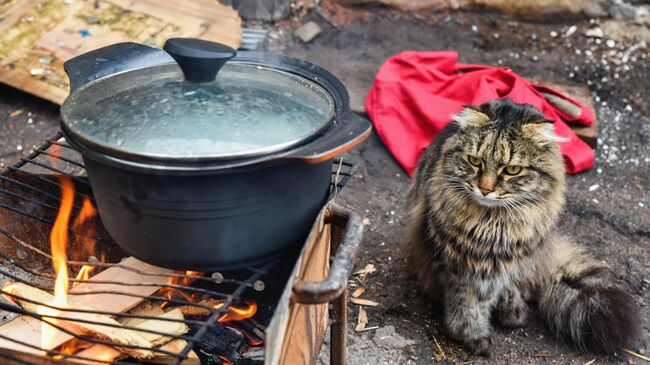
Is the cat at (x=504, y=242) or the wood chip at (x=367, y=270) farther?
the wood chip at (x=367, y=270)

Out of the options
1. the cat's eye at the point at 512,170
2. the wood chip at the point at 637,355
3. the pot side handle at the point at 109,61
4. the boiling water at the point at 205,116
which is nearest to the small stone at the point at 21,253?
the pot side handle at the point at 109,61

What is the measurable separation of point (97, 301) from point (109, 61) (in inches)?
31.2

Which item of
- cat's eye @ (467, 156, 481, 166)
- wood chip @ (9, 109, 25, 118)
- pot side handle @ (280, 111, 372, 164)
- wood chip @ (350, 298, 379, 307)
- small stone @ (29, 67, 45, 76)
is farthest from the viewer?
wood chip @ (9, 109, 25, 118)

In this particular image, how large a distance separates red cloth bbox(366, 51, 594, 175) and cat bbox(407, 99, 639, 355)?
40.3 inches

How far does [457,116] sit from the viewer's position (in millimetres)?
2406

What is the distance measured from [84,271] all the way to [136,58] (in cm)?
79

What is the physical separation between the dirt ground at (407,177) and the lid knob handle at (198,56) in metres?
1.47

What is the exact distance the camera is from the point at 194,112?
1.60m

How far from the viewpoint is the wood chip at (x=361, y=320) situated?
274cm

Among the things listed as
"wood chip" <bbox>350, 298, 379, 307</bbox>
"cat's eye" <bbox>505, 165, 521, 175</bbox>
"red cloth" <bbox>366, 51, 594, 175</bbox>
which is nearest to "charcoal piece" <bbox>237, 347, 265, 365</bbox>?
"wood chip" <bbox>350, 298, 379, 307</bbox>

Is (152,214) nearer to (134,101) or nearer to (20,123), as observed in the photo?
(134,101)

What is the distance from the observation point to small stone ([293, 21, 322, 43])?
201 inches

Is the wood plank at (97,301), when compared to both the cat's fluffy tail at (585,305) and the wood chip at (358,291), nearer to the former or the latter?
the wood chip at (358,291)

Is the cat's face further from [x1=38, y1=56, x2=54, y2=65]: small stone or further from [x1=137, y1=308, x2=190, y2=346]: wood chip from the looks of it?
[x1=38, y1=56, x2=54, y2=65]: small stone
